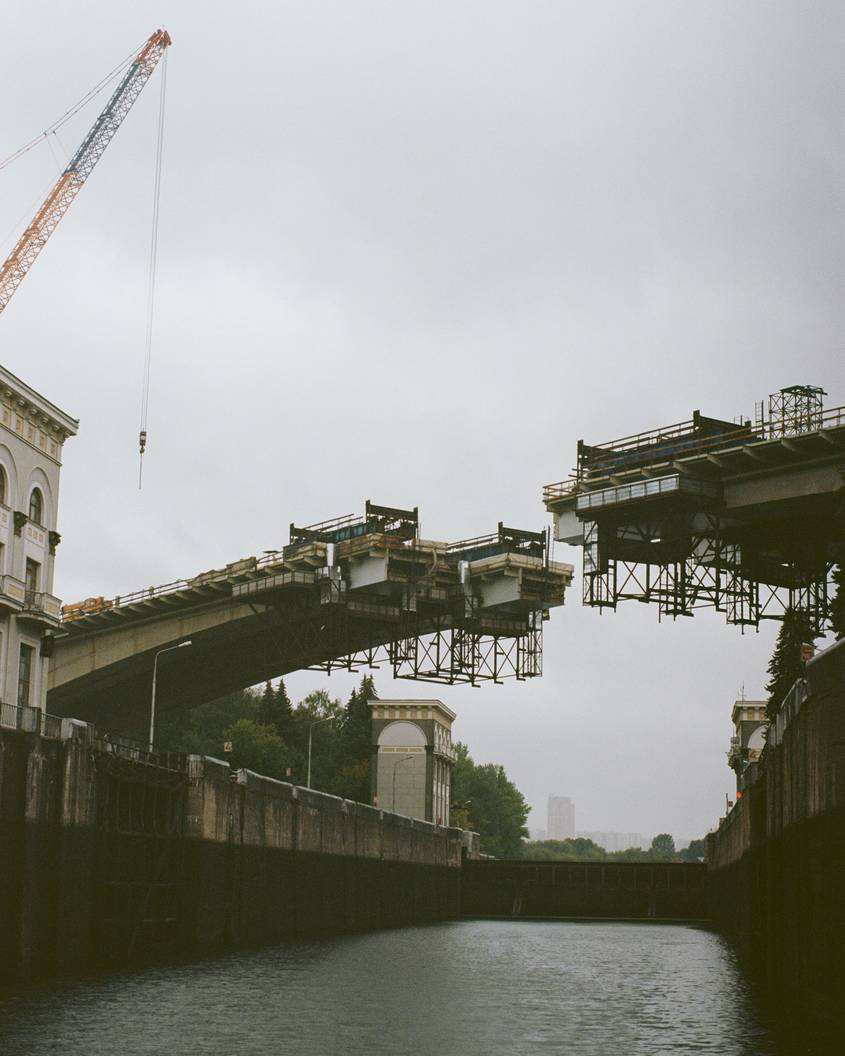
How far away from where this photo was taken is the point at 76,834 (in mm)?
44938

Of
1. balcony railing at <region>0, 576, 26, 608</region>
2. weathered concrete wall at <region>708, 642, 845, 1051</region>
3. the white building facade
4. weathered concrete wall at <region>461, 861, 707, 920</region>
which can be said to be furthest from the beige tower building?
weathered concrete wall at <region>708, 642, 845, 1051</region>

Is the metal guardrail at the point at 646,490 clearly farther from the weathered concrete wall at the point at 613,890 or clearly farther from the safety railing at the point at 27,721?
the weathered concrete wall at the point at 613,890

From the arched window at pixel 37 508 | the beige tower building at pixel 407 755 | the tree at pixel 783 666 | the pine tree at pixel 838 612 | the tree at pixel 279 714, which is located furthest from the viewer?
the tree at pixel 279 714

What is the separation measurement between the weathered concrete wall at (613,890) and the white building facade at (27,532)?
52905 mm

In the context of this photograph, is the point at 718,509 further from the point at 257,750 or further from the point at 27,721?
the point at 257,750

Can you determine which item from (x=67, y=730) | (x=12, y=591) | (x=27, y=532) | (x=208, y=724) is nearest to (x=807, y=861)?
(x=67, y=730)

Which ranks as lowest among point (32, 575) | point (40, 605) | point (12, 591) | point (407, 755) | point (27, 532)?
point (407, 755)

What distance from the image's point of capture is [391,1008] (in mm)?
39062

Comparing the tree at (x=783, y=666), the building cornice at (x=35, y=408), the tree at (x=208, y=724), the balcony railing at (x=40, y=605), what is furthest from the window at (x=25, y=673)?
the tree at (x=208, y=724)

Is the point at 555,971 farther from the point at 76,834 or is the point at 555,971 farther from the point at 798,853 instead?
the point at 798,853

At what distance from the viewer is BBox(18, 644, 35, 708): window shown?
63.6 meters

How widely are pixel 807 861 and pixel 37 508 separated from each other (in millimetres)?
39954

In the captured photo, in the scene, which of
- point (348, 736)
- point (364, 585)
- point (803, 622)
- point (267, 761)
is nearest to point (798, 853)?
point (803, 622)

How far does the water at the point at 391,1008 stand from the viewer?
103 ft
